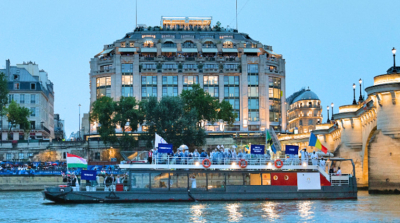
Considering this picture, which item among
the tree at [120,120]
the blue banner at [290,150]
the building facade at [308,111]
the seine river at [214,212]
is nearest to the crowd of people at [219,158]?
the blue banner at [290,150]

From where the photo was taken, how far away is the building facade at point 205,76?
12825 centimetres

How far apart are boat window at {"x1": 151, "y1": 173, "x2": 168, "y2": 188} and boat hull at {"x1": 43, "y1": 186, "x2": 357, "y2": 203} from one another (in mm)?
497

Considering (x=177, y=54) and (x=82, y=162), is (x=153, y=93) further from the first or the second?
(x=82, y=162)

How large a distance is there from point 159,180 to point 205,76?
81908 millimetres

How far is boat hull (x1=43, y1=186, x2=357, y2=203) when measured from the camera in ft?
160

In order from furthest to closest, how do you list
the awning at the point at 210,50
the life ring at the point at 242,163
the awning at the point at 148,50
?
the awning at the point at 210,50 < the awning at the point at 148,50 < the life ring at the point at 242,163

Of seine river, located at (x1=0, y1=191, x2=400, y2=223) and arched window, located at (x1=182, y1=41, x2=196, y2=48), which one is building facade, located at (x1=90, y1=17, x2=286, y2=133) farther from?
seine river, located at (x1=0, y1=191, x2=400, y2=223)

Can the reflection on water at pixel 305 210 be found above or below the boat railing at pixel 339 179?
below

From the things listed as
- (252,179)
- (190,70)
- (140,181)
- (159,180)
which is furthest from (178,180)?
(190,70)

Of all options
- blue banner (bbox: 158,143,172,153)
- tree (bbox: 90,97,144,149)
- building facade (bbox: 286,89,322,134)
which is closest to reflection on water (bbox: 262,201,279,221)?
blue banner (bbox: 158,143,172,153)

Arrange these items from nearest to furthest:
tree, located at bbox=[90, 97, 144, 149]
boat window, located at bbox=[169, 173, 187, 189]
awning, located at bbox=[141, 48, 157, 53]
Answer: boat window, located at bbox=[169, 173, 187, 189] → tree, located at bbox=[90, 97, 144, 149] → awning, located at bbox=[141, 48, 157, 53]

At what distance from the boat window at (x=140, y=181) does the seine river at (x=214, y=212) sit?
1682 mm

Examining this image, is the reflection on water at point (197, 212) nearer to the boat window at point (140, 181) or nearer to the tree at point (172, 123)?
the boat window at point (140, 181)

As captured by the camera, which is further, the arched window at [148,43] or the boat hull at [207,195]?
the arched window at [148,43]
